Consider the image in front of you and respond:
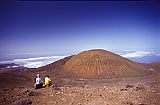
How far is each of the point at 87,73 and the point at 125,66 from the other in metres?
4.07

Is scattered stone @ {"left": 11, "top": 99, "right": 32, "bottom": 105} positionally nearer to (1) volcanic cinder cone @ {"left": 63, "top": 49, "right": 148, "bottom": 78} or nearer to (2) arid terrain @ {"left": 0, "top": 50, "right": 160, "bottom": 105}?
(2) arid terrain @ {"left": 0, "top": 50, "right": 160, "bottom": 105}

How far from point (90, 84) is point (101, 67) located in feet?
19.7

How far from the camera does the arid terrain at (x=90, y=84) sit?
7676mm

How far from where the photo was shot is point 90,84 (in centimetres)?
1645

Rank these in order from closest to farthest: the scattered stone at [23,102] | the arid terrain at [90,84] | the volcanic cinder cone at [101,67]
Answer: the scattered stone at [23,102], the arid terrain at [90,84], the volcanic cinder cone at [101,67]

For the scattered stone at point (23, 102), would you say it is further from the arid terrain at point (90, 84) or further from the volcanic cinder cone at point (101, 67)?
the volcanic cinder cone at point (101, 67)

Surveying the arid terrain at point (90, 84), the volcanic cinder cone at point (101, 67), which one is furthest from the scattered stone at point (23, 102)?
the volcanic cinder cone at point (101, 67)

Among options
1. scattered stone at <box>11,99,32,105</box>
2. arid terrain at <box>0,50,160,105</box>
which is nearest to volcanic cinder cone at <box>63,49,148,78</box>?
arid terrain at <box>0,50,160,105</box>

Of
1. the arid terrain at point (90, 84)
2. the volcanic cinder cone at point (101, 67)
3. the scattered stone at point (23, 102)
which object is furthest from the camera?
the volcanic cinder cone at point (101, 67)

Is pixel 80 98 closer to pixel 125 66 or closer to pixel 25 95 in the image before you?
pixel 25 95

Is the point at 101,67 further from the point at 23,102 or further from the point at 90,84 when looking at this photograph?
the point at 23,102

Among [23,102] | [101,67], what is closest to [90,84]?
[101,67]

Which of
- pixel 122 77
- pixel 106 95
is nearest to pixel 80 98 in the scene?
pixel 106 95

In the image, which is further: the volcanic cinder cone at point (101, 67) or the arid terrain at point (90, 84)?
the volcanic cinder cone at point (101, 67)
